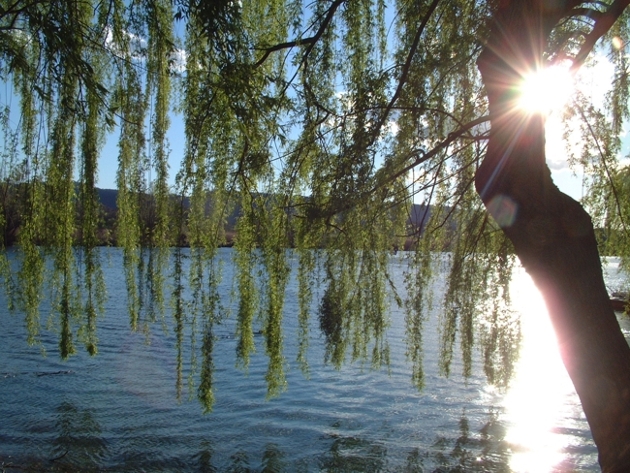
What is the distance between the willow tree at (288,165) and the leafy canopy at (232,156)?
0.01 metres

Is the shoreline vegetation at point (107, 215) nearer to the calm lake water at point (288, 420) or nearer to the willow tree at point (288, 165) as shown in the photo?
the willow tree at point (288, 165)

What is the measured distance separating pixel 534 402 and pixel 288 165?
604 cm

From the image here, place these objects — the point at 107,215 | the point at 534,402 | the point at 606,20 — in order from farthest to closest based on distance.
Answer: the point at 534,402, the point at 107,215, the point at 606,20

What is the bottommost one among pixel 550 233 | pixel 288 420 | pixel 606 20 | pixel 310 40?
pixel 288 420

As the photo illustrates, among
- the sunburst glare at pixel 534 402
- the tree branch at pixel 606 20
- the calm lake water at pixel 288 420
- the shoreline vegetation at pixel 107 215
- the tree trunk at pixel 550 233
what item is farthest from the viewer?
the calm lake water at pixel 288 420

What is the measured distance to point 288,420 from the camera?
6.52 m

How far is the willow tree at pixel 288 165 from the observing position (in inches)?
98.7

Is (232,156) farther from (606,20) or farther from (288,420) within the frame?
(288,420)

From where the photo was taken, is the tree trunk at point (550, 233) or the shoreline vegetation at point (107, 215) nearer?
the tree trunk at point (550, 233)

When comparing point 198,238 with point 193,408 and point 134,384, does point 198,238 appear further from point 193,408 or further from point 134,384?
point 134,384

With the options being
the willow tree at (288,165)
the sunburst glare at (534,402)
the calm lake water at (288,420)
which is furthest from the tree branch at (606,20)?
the calm lake water at (288,420)

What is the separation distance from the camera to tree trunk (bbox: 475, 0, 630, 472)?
2.24 metres

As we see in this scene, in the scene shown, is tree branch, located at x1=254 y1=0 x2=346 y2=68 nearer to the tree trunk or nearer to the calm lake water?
the tree trunk

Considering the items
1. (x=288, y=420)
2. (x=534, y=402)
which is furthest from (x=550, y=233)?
(x=534, y=402)
